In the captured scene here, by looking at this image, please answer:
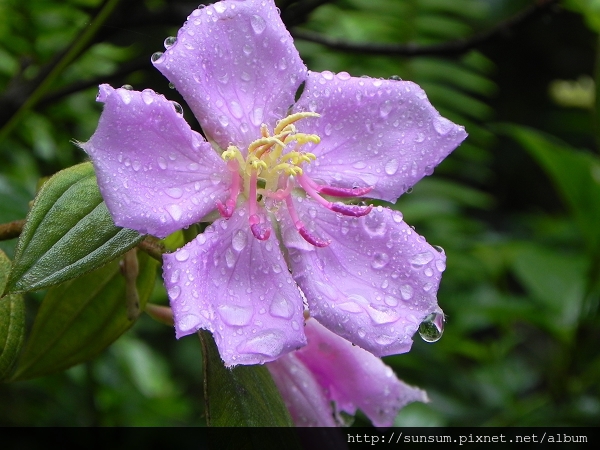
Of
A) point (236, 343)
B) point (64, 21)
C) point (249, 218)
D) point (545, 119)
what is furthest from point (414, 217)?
point (545, 119)

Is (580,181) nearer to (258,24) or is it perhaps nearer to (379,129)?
(379,129)

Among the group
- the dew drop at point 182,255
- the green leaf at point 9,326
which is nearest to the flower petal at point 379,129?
the dew drop at point 182,255

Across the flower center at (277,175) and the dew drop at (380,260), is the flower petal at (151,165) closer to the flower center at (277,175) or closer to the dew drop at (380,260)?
the flower center at (277,175)

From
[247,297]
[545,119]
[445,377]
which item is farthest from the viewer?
[545,119]

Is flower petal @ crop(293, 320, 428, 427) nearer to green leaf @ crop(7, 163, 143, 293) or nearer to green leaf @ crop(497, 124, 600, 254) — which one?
green leaf @ crop(7, 163, 143, 293)

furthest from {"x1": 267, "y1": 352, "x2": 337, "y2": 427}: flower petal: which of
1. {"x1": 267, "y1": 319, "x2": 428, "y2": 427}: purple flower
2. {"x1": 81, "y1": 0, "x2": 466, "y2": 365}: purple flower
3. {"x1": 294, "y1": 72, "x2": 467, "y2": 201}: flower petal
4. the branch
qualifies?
the branch

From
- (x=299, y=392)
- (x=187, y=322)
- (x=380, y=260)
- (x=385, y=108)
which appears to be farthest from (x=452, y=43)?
(x=187, y=322)

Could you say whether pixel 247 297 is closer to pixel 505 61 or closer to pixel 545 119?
pixel 545 119
